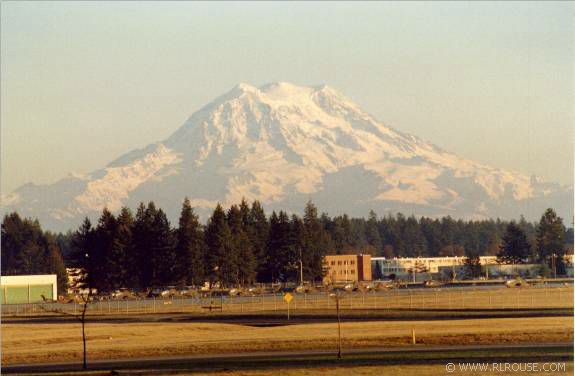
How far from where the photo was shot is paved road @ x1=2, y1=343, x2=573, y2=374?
61688mm

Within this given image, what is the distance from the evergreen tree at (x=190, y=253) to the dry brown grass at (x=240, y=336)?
81.3 m

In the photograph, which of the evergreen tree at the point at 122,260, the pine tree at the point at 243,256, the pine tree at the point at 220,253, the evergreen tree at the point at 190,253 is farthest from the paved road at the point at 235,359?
the pine tree at the point at 243,256

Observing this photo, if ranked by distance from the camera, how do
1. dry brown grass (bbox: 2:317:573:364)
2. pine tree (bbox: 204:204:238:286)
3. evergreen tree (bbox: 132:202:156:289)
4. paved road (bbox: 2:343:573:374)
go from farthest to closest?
pine tree (bbox: 204:204:238:286) < evergreen tree (bbox: 132:202:156:289) < dry brown grass (bbox: 2:317:573:364) < paved road (bbox: 2:343:573:374)

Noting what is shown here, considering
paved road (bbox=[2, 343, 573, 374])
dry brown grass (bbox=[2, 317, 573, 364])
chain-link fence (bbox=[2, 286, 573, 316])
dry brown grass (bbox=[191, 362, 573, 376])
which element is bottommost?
dry brown grass (bbox=[191, 362, 573, 376])

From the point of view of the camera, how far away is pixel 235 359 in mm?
64125

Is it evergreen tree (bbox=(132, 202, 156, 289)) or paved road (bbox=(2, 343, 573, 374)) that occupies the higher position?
evergreen tree (bbox=(132, 202, 156, 289))

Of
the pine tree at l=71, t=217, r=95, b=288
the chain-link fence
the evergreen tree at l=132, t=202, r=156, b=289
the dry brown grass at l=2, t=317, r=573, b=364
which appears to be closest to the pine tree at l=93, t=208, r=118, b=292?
the pine tree at l=71, t=217, r=95, b=288

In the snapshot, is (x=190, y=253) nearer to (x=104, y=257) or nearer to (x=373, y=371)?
(x=104, y=257)

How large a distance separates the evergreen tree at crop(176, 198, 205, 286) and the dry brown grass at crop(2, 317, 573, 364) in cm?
8126

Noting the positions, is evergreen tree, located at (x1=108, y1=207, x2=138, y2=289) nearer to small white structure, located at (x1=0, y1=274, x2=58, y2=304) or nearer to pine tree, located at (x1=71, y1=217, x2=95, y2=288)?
pine tree, located at (x1=71, y1=217, x2=95, y2=288)

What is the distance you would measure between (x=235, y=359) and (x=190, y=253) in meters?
117

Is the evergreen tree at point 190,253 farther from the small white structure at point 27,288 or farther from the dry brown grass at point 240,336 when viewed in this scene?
the dry brown grass at point 240,336

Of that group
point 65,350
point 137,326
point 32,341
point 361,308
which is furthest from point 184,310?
point 65,350

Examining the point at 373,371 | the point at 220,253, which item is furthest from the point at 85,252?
the point at 373,371
